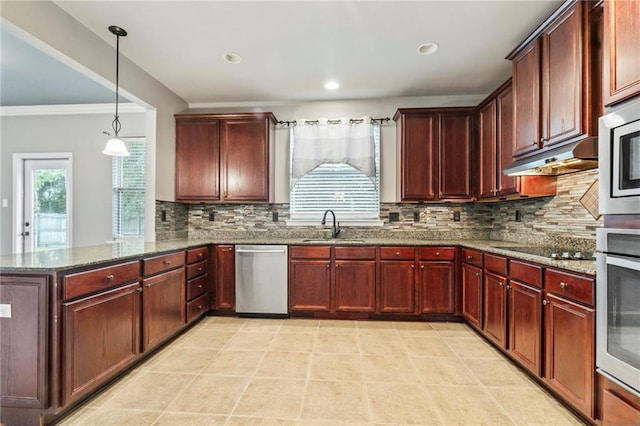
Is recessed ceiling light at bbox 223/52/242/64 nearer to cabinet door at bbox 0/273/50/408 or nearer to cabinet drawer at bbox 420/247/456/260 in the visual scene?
cabinet door at bbox 0/273/50/408

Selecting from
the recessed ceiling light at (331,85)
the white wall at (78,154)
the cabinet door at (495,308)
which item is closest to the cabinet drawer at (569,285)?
the cabinet door at (495,308)

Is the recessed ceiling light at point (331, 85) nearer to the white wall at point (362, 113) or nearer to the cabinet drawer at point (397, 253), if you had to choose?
the white wall at point (362, 113)

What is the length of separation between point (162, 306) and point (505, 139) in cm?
353

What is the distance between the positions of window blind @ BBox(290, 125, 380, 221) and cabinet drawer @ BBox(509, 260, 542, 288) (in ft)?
5.90

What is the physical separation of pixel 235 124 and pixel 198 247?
1.57m

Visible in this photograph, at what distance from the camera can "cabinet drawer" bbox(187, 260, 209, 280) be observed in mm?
3051

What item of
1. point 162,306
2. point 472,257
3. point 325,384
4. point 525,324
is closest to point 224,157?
point 162,306

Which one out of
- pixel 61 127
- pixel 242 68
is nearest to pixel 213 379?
pixel 242 68

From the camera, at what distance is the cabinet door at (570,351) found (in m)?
1.59

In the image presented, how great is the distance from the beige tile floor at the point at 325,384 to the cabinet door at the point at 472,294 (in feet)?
0.63

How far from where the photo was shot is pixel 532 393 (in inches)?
78.1

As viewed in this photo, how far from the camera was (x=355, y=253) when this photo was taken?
333 centimetres

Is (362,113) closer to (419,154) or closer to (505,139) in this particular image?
(419,154)

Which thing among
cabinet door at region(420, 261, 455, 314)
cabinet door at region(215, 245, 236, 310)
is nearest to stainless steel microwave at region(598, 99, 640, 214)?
cabinet door at region(420, 261, 455, 314)
